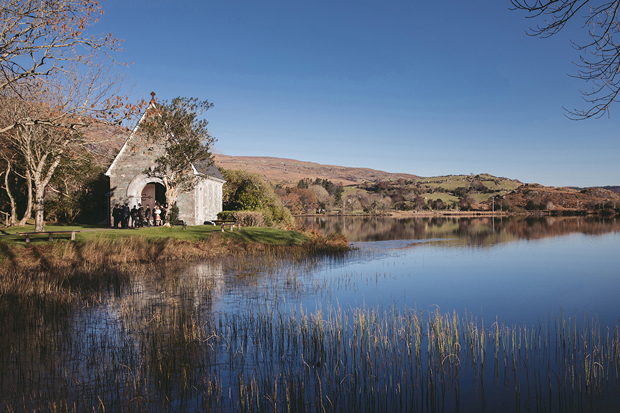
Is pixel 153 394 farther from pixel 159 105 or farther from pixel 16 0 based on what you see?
pixel 159 105

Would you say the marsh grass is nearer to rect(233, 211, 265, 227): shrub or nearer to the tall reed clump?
the tall reed clump

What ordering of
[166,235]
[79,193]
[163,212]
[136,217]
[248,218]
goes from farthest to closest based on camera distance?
[79,193] < [248,218] < [163,212] < [136,217] < [166,235]

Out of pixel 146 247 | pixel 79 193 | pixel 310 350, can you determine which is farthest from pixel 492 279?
pixel 79 193

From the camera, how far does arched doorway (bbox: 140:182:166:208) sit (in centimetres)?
3684

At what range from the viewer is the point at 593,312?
12.1m

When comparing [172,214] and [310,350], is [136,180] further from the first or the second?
[310,350]

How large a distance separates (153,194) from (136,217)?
556 cm

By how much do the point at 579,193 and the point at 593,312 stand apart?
131635 mm

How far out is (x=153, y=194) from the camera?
3706 centimetres

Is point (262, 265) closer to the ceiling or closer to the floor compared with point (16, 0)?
closer to the floor

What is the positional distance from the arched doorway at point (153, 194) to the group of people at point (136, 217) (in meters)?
2.91

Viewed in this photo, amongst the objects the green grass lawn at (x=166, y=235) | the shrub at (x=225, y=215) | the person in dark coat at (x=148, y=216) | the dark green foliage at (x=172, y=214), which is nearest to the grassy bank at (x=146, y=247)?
the green grass lawn at (x=166, y=235)

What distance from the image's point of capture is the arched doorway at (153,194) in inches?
1451

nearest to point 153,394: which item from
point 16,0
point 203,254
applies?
point 16,0
